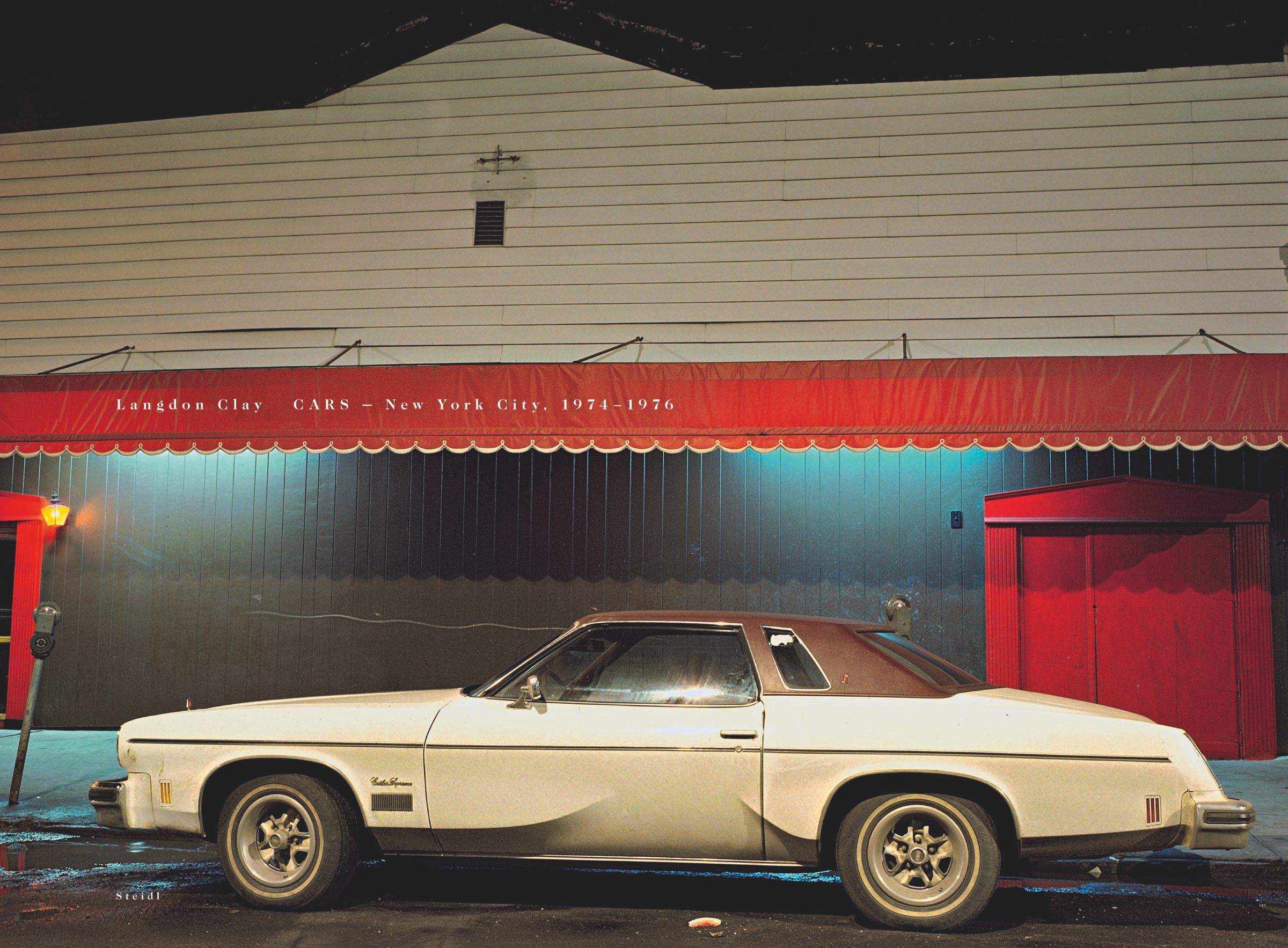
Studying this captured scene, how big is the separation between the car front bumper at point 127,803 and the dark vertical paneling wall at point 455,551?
4542 millimetres

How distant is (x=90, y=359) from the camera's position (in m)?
9.84

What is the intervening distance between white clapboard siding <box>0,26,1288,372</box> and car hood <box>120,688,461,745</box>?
5.00 metres

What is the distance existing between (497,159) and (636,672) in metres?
6.40

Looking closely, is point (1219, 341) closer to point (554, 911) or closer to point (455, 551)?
point (455, 551)

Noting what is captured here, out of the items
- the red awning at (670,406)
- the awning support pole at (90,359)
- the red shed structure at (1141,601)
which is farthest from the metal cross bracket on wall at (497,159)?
the red shed structure at (1141,601)

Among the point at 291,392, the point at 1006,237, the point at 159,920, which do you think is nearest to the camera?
the point at 159,920

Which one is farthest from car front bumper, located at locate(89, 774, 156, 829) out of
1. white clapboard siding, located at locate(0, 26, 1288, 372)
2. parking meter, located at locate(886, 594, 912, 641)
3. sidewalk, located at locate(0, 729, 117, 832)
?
white clapboard siding, located at locate(0, 26, 1288, 372)

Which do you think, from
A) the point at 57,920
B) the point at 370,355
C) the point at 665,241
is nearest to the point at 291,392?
the point at 370,355

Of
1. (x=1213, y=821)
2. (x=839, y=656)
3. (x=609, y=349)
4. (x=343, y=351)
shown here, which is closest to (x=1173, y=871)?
(x=1213, y=821)

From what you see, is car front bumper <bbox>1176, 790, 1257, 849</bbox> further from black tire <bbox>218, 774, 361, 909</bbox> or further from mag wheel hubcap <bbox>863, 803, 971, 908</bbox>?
black tire <bbox>218, 774, 361, 909</bbox>

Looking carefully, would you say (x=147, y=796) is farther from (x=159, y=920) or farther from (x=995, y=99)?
(x=995, y=99)

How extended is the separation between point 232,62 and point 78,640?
5.90m

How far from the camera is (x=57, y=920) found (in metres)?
4.66

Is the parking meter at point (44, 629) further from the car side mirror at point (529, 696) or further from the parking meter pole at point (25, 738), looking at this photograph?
the car side mirror at point (529, 696)
